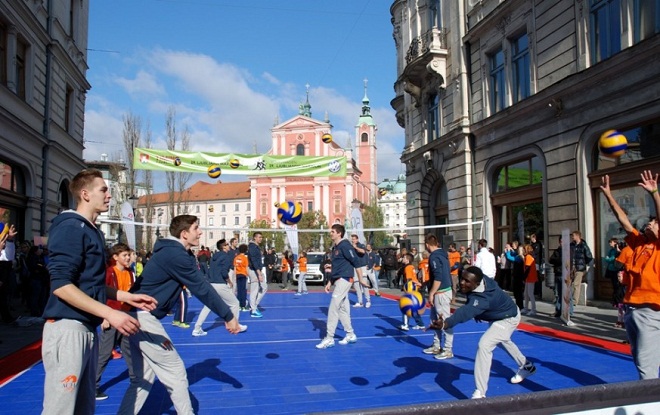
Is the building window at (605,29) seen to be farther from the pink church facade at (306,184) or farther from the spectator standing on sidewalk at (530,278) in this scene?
the pink church facade at (306,184)

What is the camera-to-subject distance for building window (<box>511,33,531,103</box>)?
18.0 meters

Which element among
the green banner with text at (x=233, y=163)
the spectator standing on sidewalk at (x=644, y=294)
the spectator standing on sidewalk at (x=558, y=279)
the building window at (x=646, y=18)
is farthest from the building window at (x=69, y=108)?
the spectator standing on sidewalk at (x=644, y=294)

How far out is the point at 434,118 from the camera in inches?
976

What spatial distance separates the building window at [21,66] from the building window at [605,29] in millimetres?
18203

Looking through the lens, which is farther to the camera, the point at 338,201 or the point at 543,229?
the point at 338,201

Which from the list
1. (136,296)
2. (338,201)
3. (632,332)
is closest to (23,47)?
(136,296)

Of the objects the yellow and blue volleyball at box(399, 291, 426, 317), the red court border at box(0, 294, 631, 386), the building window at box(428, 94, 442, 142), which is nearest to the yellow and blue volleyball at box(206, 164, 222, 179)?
the building window at box(428, 94, 442, 142)

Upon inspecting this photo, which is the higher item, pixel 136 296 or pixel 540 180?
pixel 540 180

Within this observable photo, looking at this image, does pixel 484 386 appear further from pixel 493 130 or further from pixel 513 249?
pixel 493 130

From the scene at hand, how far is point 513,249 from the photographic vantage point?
1591cm

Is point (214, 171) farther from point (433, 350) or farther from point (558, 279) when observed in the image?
point (433, 350)

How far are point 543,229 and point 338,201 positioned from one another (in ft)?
223

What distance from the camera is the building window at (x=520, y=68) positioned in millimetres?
18031

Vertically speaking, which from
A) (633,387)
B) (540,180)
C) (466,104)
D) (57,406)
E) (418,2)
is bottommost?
(57,406)
